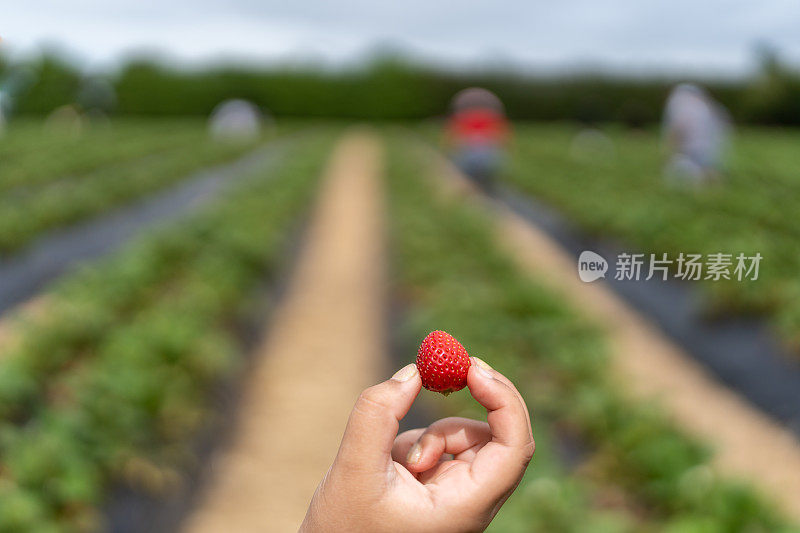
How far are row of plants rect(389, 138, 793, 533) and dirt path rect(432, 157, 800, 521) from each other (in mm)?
324

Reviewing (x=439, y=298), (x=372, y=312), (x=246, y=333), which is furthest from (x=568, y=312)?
(x=246, y=333)

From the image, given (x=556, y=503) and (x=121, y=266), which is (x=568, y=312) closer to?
(x=556, y=503)

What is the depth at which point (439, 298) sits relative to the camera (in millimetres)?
6250

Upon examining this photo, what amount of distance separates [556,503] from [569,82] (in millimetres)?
1976

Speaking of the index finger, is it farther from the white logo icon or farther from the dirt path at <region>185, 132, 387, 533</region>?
the dirt path at <region>185, 132, 387, 533</region>

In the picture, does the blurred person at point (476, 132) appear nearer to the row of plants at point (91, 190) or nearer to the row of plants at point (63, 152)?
the row of plants at point (91, 190)

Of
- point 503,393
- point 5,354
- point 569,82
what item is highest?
point 569,82

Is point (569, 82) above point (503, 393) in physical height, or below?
above

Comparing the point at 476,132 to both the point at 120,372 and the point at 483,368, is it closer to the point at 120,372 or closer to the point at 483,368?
the point at 120,372

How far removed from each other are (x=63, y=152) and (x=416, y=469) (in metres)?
16.7

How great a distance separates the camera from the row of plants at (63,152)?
1127 cm

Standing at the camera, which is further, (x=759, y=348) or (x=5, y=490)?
(x=759, y=348)
